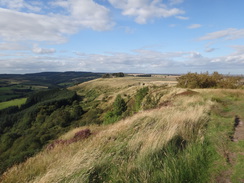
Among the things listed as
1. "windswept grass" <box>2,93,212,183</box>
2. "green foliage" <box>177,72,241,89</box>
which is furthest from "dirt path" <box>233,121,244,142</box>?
"green foliage" <box>177,72,241,89</box>

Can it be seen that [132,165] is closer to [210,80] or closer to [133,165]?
[133,165]

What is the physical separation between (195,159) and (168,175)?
1.26 metres

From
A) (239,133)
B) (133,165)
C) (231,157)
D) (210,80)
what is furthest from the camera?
(210,80)

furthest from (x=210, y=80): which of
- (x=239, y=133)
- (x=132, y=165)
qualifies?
(x=132, y=165)

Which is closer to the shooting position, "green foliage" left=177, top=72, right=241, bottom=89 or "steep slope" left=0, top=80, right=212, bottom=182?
"steep slope" left=0, top=80, right=212, bottom=182

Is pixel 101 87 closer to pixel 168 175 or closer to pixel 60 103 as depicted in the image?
pixel 60 103

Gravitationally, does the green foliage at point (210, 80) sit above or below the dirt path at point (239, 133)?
above

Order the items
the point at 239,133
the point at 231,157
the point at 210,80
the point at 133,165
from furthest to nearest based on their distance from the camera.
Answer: the point at 210,80 < the point at 239,133 < the point at 231,157 < the point at 133,165

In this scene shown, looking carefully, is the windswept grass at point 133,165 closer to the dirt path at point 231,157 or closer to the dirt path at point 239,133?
the dirt path at point 231,157

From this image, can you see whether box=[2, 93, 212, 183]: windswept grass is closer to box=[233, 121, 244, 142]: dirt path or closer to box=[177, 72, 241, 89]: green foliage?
box=[233, 121, 244, 142]: dirt path

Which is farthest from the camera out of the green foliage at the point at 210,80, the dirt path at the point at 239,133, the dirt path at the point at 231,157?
the green foliage at the point at 210,80

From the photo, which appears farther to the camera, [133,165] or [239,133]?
[239,133]

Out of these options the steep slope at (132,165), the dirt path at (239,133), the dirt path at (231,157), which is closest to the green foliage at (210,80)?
the dirt path at (239,133)

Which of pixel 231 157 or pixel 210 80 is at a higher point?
pixel 210 80
